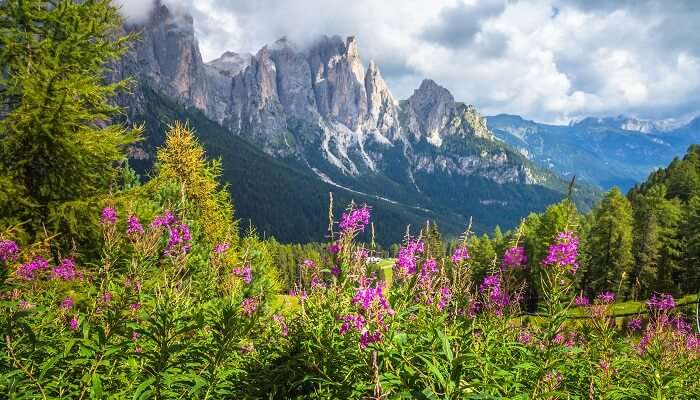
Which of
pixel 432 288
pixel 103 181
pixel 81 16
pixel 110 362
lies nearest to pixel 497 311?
pixel 432 288

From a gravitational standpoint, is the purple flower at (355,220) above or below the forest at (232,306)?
above

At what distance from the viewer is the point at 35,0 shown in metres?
10.8

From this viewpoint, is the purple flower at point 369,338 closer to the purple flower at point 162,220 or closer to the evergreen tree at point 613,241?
the purple flower at point 162,220

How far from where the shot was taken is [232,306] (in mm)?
3549

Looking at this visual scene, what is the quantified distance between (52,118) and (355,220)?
9881mm

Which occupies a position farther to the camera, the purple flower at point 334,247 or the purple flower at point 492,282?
the purple flower at point 492,282

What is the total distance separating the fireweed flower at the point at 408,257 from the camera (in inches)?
178

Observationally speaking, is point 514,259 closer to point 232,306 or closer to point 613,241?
point 232,306

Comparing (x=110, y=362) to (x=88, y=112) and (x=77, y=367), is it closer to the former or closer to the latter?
(x=77, y=367)

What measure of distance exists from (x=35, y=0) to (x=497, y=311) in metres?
13.8

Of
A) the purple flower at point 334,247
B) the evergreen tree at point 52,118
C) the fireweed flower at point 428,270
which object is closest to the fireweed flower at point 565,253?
the fireweed flower at point 428,270

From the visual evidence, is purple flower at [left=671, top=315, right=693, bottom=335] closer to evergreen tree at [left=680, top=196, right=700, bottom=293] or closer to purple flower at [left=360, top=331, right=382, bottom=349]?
purple flower at [left=360, top=331, right=382, bottom=349]

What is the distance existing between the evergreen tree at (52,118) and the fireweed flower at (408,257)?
A: 9429 mm

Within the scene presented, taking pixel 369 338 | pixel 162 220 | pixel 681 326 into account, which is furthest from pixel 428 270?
pixel 681 326
